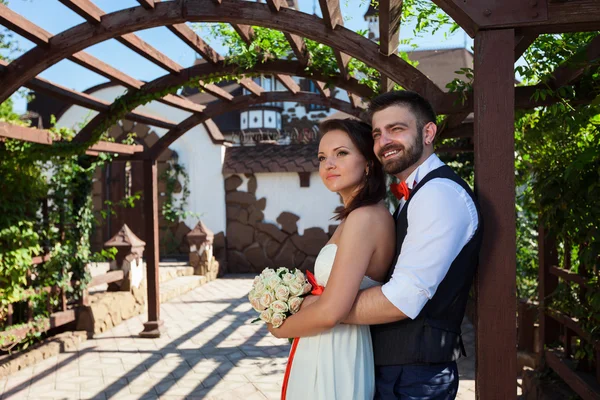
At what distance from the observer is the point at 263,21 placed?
3.29m

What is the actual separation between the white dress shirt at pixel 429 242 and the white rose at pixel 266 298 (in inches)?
17.5

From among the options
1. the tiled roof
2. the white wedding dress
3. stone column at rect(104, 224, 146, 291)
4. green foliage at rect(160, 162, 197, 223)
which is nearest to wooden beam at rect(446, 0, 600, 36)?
the white wedding dress

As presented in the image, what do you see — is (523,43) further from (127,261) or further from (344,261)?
(127,261)

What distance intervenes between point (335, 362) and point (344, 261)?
1.35ft

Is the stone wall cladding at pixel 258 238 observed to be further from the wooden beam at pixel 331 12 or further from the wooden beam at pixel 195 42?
the wooden beam at pixel 331 12

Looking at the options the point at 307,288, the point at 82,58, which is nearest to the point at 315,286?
the point at 307,288

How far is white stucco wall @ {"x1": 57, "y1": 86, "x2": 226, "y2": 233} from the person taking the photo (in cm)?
1177

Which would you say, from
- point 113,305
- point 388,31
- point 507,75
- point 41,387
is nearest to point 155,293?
point 113,305

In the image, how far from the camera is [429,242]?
1.58 metres

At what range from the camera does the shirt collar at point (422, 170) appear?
5.79ft

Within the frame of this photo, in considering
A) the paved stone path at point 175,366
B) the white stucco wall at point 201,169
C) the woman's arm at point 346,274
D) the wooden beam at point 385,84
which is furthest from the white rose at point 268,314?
the white stucco wall at point 201,169

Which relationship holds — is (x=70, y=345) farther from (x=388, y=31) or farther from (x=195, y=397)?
(x=388, y=31)

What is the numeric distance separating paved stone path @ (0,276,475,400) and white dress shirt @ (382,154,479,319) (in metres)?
3.14

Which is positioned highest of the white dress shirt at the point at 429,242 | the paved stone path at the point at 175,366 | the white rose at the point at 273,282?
the white dress shirt at the point at 429,242
